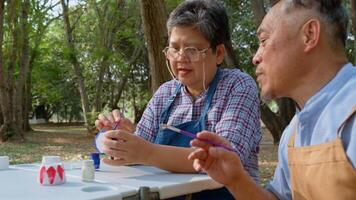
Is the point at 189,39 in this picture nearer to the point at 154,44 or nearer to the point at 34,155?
the point at 154,44

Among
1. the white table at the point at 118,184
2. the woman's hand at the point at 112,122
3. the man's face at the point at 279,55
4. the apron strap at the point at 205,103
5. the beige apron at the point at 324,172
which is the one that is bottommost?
the white table at the point at 118,184

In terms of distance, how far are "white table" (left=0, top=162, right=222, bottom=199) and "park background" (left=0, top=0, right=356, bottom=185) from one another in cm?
220

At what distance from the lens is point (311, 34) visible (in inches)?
54.4

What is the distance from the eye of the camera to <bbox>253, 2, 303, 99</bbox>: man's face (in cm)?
142

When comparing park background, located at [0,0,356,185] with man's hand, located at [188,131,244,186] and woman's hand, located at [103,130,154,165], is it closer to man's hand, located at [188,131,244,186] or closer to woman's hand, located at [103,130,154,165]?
woman's hand, located at [103,130,154,165]

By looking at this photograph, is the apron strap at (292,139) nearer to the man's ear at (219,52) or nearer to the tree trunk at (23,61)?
the man's ear at (219,52)

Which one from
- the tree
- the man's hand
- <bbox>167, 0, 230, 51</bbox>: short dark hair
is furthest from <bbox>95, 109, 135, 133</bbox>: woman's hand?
the tree

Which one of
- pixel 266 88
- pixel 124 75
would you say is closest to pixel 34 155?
pixel 266 88

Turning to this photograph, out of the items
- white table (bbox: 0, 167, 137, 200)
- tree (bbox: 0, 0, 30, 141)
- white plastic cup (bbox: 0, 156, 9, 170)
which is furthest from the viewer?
tree (bbox: 0, 0, 30, 141)

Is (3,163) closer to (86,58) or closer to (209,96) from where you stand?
(209,96)

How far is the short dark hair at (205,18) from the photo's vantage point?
2.15m

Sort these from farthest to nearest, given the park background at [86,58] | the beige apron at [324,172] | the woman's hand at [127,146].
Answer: the park background at [86,58] < the woman's hand at [127,146] < the beige apron at [324,172]

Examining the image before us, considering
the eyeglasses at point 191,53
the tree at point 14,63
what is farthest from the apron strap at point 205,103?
the tree at point 14,63

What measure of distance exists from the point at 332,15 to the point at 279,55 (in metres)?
0.19
